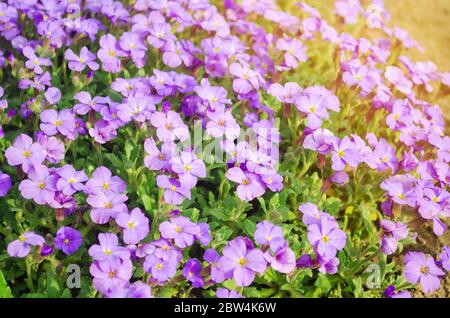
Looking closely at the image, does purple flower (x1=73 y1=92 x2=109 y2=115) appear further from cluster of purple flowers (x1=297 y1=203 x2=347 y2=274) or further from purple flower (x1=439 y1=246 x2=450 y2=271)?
purple flower (x1=439 y1=246 x2=450 y2=271)

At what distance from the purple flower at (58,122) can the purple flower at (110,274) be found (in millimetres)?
914

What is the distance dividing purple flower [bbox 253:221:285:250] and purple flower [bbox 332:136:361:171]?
643 millimetres

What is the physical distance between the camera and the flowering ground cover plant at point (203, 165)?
3.11 m

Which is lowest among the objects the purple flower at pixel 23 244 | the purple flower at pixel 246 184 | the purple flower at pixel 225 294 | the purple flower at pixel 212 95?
the purple flower at pixel 23 244

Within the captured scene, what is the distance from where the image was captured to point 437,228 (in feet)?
11.3

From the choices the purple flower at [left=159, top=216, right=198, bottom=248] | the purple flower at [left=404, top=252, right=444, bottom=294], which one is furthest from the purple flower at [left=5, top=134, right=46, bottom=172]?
the purple flower at [left=404, top=252, right=444, bottom=294]

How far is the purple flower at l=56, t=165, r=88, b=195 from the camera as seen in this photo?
3.09 meters

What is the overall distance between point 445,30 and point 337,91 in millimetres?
2166

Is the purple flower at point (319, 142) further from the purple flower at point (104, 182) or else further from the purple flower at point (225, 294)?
the purple flower at point (104, 182)

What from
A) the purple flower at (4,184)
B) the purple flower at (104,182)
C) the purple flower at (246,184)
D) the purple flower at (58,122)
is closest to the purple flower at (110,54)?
the purple flower at (58,122)

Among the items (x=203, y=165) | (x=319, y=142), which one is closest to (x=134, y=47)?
(x=203, y=165)

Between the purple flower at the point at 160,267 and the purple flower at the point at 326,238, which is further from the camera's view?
the purple flower at the point at 326,238
